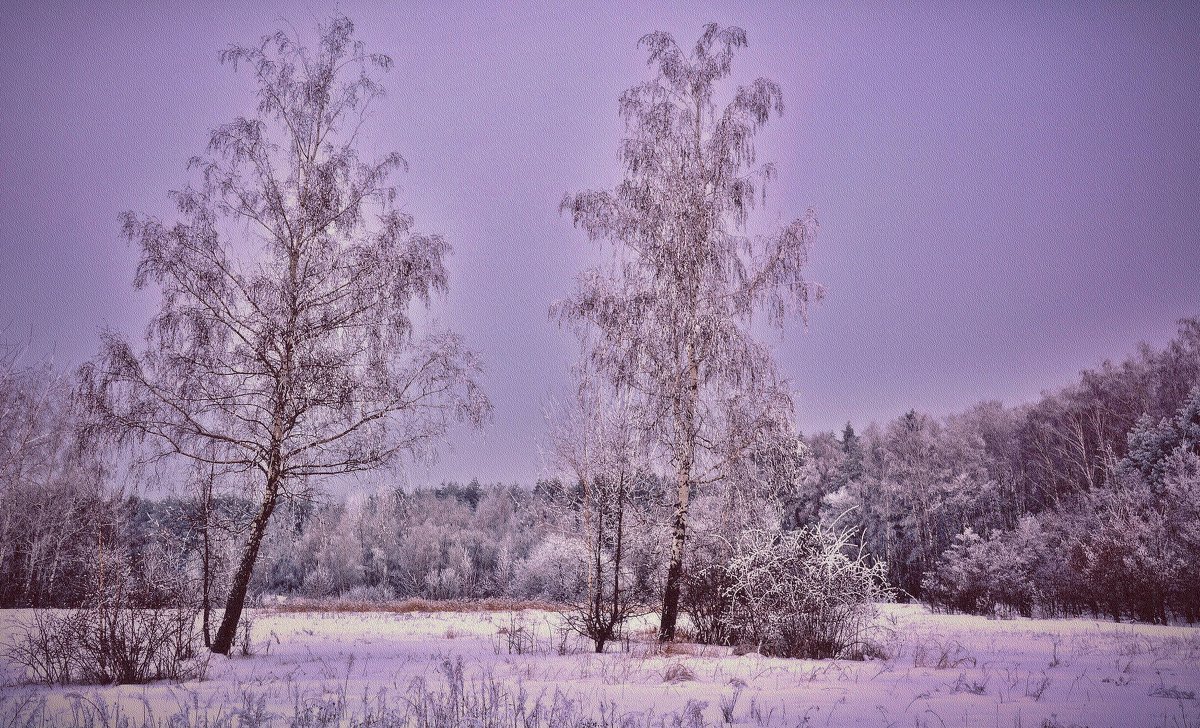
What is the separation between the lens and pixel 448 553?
65.6 meters

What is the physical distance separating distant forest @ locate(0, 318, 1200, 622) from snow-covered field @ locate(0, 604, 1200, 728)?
212 centimetres

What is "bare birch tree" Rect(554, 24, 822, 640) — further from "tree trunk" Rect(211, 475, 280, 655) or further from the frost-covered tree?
"tree trunk" Rect(211, 475, 280, 655)

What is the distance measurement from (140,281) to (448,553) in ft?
198

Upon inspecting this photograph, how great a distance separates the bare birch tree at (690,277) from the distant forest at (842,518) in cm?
123

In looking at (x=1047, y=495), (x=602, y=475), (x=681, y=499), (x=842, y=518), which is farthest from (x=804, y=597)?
(x=1047, y=495)

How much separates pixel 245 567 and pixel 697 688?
25.4 ft

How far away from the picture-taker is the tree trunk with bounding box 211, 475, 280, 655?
32.9ft

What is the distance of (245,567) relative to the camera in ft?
33.0

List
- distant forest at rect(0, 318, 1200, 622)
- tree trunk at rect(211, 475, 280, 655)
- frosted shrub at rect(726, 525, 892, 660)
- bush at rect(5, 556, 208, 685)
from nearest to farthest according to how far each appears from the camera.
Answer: bush at rect(5, 556, 208, 685) → frosted shrub at rect(726, 525, 892, 660) → tree trunk at rect(211, 475, 280, 655) → distant forest at rect(0, 318, 1200, 622)

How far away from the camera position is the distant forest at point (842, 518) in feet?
36.2

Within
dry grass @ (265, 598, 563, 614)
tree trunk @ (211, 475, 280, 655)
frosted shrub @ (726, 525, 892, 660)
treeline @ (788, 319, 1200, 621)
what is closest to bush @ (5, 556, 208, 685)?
tree trunk @ (211, 475, 280, 655)

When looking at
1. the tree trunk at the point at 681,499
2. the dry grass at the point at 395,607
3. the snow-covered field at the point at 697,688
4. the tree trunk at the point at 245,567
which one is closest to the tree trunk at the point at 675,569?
the tree trunk at the point at 681,499

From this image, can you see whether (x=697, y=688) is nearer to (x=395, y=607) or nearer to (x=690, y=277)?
(x=690, y=277)

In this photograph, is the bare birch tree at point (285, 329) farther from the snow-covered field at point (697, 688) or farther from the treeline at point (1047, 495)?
the treeline at point (1047, 495)
